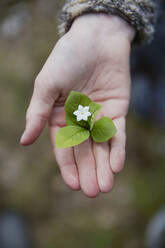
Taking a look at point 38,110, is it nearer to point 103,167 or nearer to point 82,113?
point 82,113

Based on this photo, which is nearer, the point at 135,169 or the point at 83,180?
the point at 83,180

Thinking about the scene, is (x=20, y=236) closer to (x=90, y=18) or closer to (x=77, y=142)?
(x=77, y=142)

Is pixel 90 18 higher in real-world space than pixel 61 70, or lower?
higher

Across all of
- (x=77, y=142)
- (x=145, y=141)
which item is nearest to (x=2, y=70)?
(x=145, y=141)

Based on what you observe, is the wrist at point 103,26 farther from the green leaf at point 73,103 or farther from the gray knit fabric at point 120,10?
the green leaf at point 73,103

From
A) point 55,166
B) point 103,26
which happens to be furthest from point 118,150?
point 55,166

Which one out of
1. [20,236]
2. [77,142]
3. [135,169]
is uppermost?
[77,142]

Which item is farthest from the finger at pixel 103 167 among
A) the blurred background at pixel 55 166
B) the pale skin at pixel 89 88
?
the blurred background at pixel 55 166
